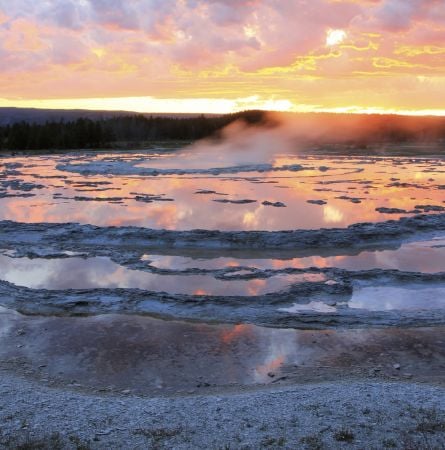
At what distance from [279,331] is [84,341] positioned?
148 inches

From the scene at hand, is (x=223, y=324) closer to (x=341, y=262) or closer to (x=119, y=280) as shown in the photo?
(x=119, y=280)

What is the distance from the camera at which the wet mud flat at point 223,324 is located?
6.96 meters

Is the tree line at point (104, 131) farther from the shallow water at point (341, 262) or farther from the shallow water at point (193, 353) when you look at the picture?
the shallow water at point (193, 353)

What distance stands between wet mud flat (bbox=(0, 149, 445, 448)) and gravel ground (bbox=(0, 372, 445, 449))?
1.1 inches

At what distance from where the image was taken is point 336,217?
20672 millimetres

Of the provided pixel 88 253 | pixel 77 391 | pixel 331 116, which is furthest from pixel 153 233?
pixel 331 116

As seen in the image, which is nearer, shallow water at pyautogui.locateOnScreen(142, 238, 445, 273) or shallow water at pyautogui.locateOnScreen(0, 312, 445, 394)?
shallow water at pyautogui.locateOnScreen(0, 312, 445, 394)

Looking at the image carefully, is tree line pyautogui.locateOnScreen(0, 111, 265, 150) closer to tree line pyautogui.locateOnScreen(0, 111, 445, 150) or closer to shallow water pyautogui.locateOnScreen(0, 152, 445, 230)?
tree line pyautogui.locateOnScreen(0, 111, 445, 150)

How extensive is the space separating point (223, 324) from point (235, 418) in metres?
3.84

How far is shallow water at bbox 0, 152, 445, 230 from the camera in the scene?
20328 mm

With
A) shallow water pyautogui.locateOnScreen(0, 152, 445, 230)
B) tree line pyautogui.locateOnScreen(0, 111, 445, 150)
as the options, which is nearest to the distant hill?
tree line pyautogui.locateOnScreen(0, 111, 445, 150)

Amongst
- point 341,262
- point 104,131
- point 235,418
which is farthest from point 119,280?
point 104,131

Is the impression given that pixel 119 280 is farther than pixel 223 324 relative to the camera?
Yes

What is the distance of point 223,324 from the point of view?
10.9 metres
